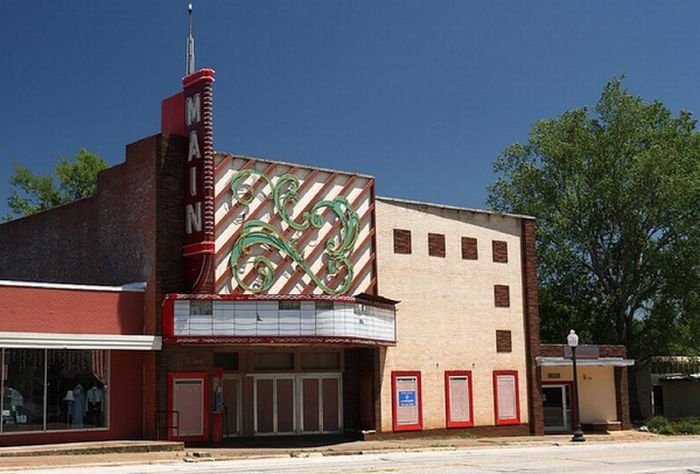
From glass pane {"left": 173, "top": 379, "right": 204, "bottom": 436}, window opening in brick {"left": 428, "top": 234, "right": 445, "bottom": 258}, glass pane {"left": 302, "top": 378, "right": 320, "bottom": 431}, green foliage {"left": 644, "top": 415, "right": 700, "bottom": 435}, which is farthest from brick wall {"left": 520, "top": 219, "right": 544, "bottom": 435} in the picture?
glass pane {"left": 173, "top": 379, "right": 204, "bottom": 436}

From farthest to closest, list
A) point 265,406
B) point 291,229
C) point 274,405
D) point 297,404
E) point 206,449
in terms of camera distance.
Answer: point 297,404 → point 274,405 → point 265,406 → point 291,229 → point 206,449

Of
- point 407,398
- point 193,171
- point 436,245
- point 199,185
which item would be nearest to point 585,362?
point 436,245

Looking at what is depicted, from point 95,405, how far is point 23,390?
243 cm

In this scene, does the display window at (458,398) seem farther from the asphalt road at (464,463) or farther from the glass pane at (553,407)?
the asphalt road at (464,463)

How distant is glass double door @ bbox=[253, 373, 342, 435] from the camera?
122 ft

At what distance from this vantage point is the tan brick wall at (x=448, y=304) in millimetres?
39375

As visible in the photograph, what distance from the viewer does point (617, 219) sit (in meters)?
58.5

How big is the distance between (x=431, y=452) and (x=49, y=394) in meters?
12.4

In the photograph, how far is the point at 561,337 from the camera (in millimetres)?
61875

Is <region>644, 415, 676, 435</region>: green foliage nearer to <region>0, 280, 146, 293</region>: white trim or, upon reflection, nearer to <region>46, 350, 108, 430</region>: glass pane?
<region>0, 280, 146, 293</region>: white trim

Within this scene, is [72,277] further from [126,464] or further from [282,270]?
[126,464]

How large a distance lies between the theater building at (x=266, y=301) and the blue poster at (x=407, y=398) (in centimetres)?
7

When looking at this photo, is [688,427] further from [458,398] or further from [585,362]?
[458,398]

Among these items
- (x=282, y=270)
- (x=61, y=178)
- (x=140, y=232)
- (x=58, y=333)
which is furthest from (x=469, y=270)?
(x=61, y=178)
